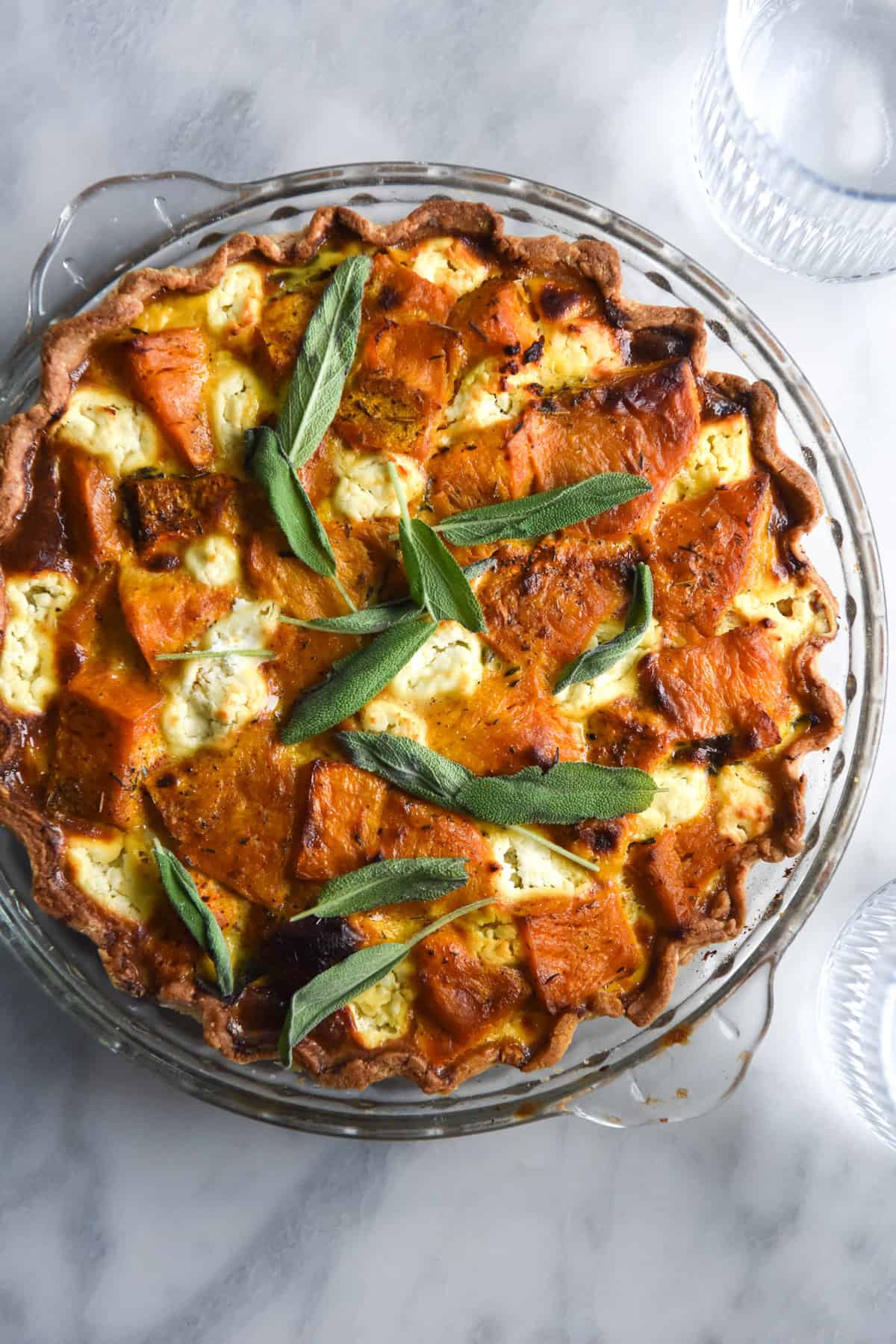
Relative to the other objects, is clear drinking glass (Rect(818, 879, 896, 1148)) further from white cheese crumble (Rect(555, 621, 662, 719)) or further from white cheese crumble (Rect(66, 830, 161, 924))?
white cheese crumble (Rect(66, 830, 161, 924))

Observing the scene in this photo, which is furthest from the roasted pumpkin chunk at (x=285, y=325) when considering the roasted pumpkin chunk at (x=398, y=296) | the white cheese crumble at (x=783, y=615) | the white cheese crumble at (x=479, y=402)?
the white cheese crumble at (x=783, y=615)

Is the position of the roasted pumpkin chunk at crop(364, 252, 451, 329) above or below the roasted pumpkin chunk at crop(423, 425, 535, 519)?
above

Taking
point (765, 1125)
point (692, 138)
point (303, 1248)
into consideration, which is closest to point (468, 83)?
point (692, 138)

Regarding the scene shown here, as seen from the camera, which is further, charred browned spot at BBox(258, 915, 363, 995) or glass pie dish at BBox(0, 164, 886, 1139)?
glass pie dish at BBox(0, 164, 886, 1139)

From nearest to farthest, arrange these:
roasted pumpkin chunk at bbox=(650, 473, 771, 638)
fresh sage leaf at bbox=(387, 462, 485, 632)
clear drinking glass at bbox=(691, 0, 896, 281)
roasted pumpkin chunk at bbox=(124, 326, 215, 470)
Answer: fresh sage leaf at bbox=(387, 462, 485, 632) < roasted pumpkin chunk at bbox=(124, 326, 215, 470) < roasted pumpkin chunk at bbox=(650, 473, 771, 638) < clear drinking glass at bbox=(691, 0, 896, 281)

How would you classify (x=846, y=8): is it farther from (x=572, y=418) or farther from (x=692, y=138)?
(x=572, y=418)

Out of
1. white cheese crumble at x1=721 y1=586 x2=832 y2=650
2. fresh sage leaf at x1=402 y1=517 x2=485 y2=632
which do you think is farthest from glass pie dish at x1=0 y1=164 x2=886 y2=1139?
fresh sage leaf at x1=402 y1=517 x2=485 y2=632

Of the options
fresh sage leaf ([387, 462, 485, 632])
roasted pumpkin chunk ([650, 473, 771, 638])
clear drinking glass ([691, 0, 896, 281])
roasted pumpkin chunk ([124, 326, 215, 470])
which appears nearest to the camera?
fresh sage leaf ([387, 462, 485, 632])
